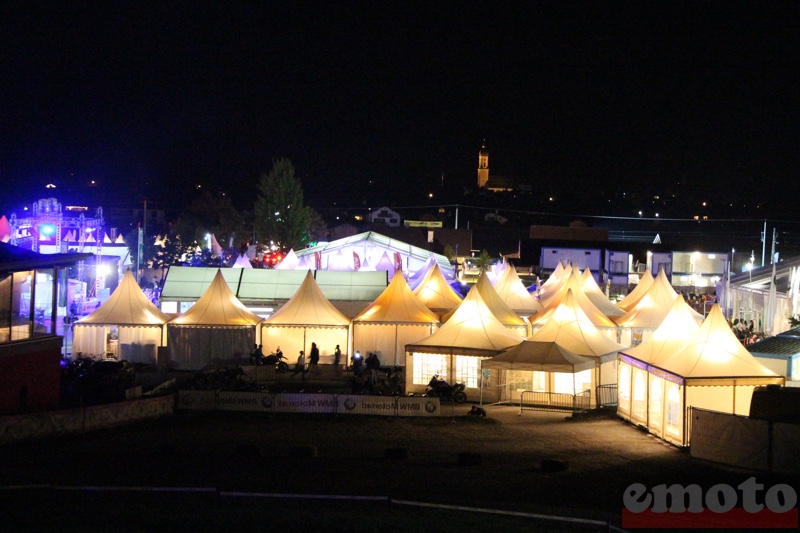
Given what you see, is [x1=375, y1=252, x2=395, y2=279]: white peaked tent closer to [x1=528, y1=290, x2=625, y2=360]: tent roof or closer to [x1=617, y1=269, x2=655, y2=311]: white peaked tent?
[x1=617, y1=269, x2=655, y2=311]: white peaked tent

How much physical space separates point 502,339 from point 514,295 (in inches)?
474

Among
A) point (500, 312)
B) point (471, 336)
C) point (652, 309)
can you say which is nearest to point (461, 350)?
point (471, 336)

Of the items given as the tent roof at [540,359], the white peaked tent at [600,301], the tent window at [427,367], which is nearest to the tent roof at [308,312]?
the tent window at [427,367]

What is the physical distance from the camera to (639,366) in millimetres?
19516

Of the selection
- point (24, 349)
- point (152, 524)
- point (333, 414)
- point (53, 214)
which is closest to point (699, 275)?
point (53, 214)

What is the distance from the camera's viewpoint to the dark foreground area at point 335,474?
10859 millimetres

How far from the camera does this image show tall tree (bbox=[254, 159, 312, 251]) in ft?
273

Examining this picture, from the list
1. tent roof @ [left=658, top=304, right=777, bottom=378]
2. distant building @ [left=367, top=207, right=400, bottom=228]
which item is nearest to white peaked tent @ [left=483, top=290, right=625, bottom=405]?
tent roof @ [left=658, top=304, right=777, bottom=378]

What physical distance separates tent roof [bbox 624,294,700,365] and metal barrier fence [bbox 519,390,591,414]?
7.99 ft

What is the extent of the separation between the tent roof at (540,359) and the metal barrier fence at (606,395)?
0.82 metres

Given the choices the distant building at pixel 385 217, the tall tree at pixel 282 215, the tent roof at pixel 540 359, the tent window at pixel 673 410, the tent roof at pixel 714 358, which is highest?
the distant building at pixel 385 217

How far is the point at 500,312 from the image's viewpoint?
29.1 meters

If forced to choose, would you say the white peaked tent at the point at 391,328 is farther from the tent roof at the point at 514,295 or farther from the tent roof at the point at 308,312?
the tent roof at the point at 514,295

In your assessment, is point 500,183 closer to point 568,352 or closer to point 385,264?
point 385,264
